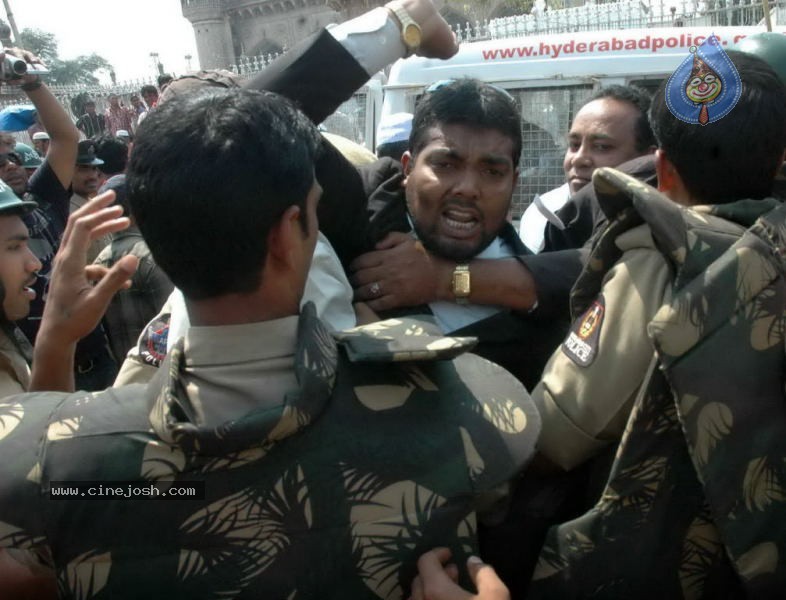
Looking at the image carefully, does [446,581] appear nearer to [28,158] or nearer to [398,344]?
[398,344]

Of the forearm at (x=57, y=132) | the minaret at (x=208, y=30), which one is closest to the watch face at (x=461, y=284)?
the forearm at (x=57, y=132)

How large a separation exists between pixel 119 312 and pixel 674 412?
Answer: 2.76 metres

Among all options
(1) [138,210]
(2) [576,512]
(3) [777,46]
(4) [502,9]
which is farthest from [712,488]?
(4) [502,9]

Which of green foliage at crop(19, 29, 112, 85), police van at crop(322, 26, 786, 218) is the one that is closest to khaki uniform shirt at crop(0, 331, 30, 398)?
police van at crop(322, 26, 786, 218)

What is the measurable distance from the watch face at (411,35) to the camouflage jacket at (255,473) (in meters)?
0.90

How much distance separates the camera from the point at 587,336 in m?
1.27

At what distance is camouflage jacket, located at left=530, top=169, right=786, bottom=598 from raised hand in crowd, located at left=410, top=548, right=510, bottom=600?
263 millimetres

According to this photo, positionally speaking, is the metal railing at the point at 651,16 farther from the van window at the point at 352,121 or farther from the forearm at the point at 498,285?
the forearm at the point at 498,285

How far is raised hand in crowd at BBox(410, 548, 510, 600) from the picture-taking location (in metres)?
1.00

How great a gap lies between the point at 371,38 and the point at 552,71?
3581 mm

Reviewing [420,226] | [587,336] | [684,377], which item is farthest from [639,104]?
[684,377]

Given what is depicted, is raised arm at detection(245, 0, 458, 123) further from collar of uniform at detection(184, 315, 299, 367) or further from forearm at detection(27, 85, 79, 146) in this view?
forearm at detection(27, 85, 79, 146)

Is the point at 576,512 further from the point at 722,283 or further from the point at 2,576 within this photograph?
the point at 2,576

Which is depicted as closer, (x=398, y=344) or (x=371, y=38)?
→ (x=398, y=344)
